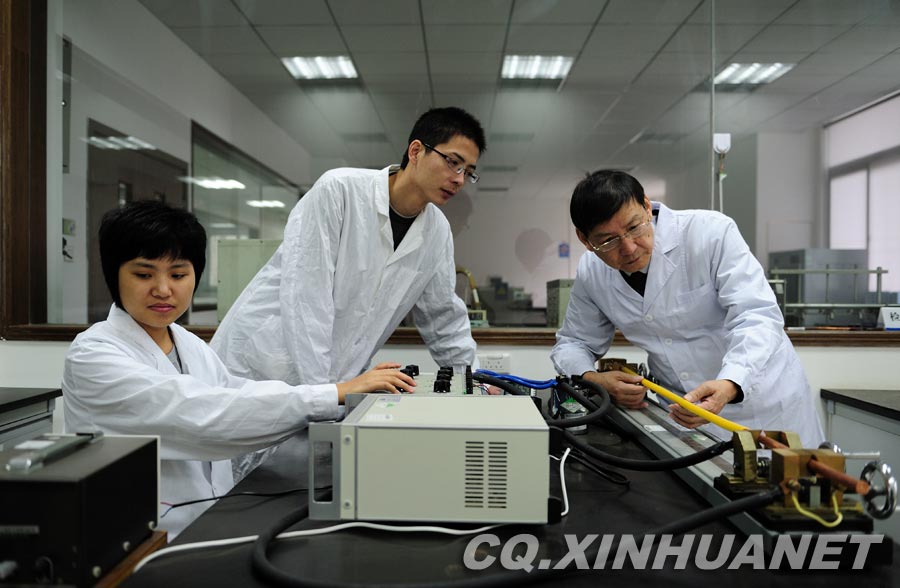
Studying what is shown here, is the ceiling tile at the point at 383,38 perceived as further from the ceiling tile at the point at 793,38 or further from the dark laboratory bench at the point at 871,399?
the dark laboratory bench at the point at 871,399

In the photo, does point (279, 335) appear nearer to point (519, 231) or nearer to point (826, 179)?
point (519, 231)

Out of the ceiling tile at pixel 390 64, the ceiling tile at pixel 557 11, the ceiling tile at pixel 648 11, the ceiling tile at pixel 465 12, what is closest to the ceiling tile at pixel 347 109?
the ceiling tile at pixel 390 64

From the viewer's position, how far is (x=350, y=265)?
1.47 meters

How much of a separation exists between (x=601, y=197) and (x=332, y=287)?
726 mm

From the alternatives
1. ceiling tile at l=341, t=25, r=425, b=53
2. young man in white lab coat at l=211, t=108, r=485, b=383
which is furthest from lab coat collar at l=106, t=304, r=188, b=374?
ceiling tile at l=341, t=25, r=425, b=53

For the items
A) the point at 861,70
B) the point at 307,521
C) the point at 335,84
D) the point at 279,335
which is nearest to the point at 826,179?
the point at 861,70

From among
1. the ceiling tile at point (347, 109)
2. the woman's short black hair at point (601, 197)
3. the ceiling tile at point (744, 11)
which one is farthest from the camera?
the ceiling tile at point (347, 109)

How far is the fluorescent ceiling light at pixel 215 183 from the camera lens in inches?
139

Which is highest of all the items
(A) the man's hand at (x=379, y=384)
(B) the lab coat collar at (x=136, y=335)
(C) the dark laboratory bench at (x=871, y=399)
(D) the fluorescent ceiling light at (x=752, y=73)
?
(D) the fluorescent ceiling light at (x=752, y=73)

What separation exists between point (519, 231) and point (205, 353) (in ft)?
9.78

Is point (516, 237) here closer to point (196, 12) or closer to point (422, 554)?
point (196, 12)

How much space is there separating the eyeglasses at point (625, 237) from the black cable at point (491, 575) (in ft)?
2.41

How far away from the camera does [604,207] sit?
125cm

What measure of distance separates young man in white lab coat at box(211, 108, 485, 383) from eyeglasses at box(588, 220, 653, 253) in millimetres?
421
